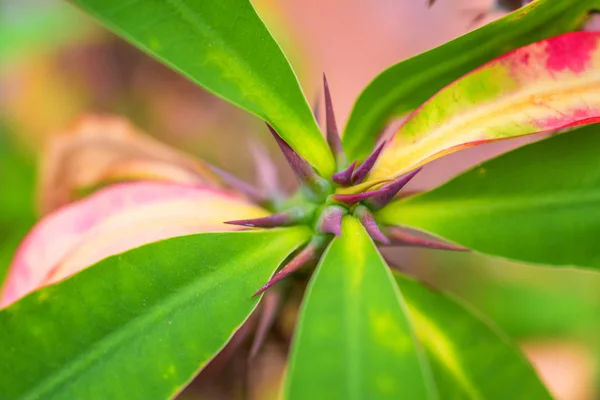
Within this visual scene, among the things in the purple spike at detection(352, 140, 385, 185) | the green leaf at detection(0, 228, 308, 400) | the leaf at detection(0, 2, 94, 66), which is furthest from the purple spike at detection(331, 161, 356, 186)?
the leaf at detection(0, 2, 94, 66)

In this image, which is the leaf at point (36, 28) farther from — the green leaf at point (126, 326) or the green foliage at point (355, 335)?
the green foliage at point (355, 335)

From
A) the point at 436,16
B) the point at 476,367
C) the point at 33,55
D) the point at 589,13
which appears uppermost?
the point at 436,16

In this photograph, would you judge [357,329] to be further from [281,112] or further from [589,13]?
[589,13]

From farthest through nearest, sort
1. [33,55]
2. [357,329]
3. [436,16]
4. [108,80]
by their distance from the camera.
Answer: [108,80] → [436,16] → [33,55] → [357,329]

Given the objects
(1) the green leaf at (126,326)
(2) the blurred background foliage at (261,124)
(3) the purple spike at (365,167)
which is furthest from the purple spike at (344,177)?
(2) the blurred background foliage at (261,124)

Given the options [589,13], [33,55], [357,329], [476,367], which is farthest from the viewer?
[33,55]

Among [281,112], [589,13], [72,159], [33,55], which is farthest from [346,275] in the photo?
[33,55]

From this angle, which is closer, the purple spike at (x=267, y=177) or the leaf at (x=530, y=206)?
the leaf at (x=530, y=206)
